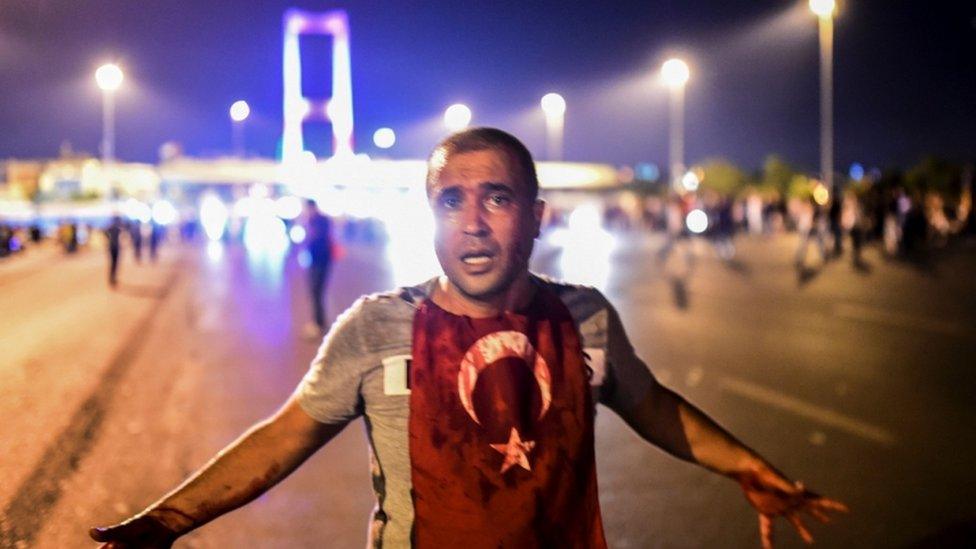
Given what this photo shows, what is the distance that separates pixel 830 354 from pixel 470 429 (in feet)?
33.8

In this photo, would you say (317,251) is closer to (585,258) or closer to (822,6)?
(585,258)

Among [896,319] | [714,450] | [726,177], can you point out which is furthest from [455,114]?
[726,177]

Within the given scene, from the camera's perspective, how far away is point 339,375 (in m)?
2.67

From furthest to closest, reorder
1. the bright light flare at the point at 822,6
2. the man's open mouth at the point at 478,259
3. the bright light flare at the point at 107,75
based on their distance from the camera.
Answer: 1. the bright light flare at the point at 822,6
2. the bright light flare at the point at 107,75
3. the man's open mouth at the point at 478,259

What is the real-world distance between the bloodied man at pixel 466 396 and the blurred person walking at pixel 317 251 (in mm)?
11988

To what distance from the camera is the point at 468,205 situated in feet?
8.61

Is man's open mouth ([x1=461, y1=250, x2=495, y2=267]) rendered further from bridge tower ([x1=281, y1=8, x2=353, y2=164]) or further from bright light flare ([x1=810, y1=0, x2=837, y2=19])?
bridge tower ([x1=281, y1=8, x2=353, y2=164])

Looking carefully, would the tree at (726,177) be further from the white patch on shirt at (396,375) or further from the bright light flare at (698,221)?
the white patch on shirt at (396,375)

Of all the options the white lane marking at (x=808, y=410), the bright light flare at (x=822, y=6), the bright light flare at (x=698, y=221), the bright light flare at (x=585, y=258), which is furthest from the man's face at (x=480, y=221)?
the bright light flare at (x=822, y=6)

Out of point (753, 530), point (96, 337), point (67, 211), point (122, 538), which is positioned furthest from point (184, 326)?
point (67, 211)

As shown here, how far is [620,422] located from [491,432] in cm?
601

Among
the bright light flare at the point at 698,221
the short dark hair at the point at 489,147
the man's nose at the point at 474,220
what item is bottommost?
the man's nose at the point at 474,220

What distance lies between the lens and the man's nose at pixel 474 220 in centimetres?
260

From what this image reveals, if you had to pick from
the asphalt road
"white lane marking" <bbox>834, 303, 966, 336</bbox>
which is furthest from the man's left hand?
"white lane marking" <bbox>834, 303, 966, 336</bbox>
